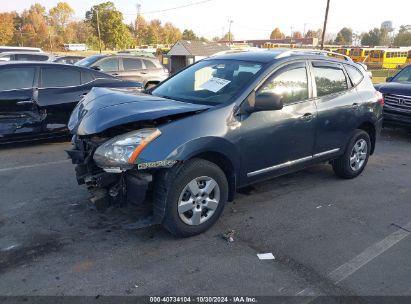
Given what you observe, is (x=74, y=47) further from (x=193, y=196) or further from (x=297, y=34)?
(x=297, y=34)

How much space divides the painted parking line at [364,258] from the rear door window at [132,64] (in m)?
10.6

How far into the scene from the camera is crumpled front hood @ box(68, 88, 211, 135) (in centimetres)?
343

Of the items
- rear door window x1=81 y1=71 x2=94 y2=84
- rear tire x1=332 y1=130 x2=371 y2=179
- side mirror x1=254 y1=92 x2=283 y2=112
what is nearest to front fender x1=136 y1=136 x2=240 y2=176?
side mirror x1=254 y1=92 x2=283 y2=112

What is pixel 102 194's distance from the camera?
3504mm

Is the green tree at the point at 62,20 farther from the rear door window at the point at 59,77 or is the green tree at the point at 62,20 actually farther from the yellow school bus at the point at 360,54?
the rear door window at the point at 59,77

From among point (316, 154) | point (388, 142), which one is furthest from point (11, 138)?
point (388, 142)

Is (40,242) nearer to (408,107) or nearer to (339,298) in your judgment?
(339,298)

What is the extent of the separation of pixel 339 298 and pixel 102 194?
2.20 m

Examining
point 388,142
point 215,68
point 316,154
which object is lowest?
point 388,142

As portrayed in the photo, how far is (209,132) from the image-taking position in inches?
144

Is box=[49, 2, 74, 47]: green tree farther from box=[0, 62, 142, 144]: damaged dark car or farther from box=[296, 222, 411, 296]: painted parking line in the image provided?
box=[296, 222, 411, 296]: painted parking line

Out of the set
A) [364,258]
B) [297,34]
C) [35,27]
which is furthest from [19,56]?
[297,34]

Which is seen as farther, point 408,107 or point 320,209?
point 408,107

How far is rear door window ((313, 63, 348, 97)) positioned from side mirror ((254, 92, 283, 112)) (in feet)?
3.97
